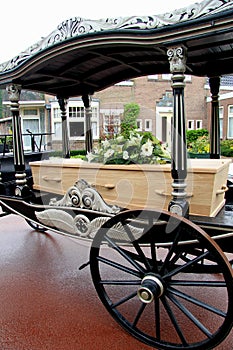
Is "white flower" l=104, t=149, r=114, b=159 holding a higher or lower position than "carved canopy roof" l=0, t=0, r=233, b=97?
lower

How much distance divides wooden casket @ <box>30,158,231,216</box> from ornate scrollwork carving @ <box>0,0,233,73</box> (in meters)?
0.90

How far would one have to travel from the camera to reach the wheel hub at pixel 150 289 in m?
1.89

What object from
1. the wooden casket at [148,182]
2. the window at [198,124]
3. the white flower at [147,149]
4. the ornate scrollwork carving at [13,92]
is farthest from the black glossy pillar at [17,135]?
the window at [198,124]

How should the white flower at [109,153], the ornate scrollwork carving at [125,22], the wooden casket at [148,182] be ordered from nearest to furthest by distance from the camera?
1. the ornate scrollwork carving at [125,22]
2. the wooden casket at [148,182]
3. the white flower at [109,153]

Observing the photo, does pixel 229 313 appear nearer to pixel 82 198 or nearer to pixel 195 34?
pixel 82 198

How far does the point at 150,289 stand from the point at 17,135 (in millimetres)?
1819

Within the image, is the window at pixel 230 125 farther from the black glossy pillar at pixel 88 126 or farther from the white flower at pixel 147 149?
the white flower at pixel 147 149

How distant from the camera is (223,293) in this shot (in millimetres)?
2635

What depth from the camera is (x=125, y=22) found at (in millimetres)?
1920

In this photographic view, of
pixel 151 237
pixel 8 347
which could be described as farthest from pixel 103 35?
pixel 8 347

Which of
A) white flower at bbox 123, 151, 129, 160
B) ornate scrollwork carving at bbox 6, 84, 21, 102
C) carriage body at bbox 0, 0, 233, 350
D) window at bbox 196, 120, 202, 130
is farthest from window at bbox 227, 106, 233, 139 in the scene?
white flower at bbox 123, 151, 129, 160

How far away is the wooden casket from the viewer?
2.06 meters

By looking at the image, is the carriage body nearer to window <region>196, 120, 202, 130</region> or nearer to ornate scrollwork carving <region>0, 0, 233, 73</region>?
ornate scrollwork carving <region>0, 0, 233, 73</region>

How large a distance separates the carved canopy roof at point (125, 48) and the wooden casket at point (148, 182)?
795 mm
